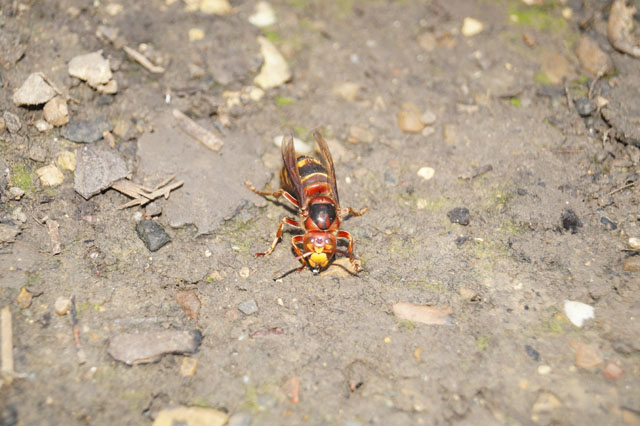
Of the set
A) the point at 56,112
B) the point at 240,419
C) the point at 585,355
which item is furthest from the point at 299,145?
the point at 585,355

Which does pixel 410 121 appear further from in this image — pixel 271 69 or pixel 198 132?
pixel 198 132

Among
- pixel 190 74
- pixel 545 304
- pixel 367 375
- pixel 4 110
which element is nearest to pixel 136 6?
pixel 190 74

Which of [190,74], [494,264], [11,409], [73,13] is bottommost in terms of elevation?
[11,409]

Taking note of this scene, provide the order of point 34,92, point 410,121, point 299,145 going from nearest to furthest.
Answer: point 34,92 → point 299,145 → point 410,121

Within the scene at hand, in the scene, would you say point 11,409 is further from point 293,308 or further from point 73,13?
point 73,13

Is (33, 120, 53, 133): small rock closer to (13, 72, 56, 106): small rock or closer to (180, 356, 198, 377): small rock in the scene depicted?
(13, 72, 56, 106): small rock

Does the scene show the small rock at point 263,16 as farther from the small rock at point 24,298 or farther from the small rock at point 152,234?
the small rock at point 24,298

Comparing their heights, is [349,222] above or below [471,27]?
below
